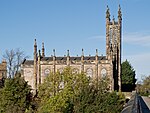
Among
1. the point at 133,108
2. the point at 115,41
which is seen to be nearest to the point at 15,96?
the point at 133,108

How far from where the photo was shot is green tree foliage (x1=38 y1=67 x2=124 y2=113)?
39344 millimetres

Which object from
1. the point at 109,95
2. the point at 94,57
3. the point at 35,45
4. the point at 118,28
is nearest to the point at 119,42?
the point at 118,28

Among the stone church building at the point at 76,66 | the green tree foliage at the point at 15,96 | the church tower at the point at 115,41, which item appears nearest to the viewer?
the green tree foliage at the point at 15,96

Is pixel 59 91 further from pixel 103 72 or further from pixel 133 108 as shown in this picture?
pixel 103 72

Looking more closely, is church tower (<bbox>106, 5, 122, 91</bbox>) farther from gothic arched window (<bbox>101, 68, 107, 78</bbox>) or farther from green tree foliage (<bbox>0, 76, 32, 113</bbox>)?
green tree foliage (<bbox>0, 76, 32, 113</bbox>)

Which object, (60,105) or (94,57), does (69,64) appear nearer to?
(94,57)

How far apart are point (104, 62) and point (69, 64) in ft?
23.7

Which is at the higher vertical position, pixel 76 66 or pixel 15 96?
pixel 76 66

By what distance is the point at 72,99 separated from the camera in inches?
1694

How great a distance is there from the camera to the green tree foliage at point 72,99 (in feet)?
129

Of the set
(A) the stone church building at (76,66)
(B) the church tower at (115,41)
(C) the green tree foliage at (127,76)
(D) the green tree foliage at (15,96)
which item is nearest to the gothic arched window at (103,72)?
(A) the stone church building at (76,66)

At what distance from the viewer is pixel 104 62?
2805 inches

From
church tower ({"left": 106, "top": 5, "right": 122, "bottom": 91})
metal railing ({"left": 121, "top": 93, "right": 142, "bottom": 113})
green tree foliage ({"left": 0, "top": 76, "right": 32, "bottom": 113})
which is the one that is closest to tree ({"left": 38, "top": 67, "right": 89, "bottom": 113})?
green tree foliage ({"left": 0, "top": 76, "right": 32, "bottom": 113})

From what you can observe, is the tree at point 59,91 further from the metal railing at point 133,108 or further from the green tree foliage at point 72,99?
the metal railing at point 133,108
